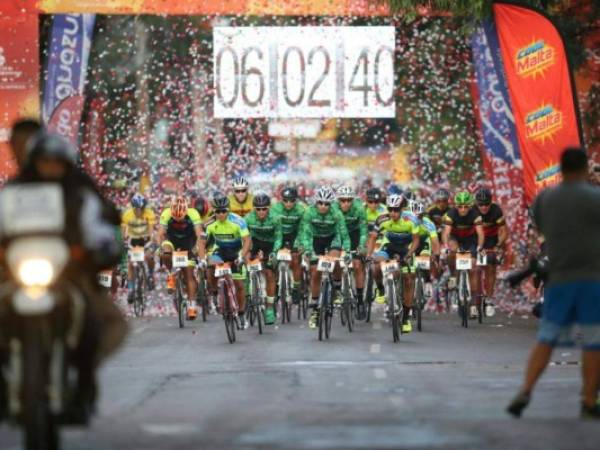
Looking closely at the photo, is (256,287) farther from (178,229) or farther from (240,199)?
(240,199)

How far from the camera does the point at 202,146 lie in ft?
146

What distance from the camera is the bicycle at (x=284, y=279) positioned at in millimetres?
26438

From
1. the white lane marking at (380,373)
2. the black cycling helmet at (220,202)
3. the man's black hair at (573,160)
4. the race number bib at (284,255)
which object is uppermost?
the man's black hair at (573,160)

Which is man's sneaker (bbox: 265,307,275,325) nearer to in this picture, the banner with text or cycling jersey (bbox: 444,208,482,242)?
cycling jersey (bbox: 444,208,482,242)

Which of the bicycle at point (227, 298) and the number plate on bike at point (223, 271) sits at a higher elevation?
the number plate on bike at point (223, 271)

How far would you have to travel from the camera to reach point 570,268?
12914 millimetres

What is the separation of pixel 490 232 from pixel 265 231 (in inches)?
148

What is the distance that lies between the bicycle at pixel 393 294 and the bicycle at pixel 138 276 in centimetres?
652

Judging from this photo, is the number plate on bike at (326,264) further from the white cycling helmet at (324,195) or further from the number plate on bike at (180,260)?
the number plate on bike at (180,260)

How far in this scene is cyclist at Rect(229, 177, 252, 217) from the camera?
95.9 feet

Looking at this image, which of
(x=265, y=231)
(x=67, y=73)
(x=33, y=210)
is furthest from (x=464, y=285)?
(x=33, y=210)

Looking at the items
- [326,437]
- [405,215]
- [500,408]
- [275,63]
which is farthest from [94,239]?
[275,63]

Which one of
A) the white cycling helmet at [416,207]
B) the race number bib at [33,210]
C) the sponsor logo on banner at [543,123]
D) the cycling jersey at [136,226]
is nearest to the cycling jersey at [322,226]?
the white cycling helmet at [416,207]

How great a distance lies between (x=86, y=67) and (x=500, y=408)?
1125 inches
